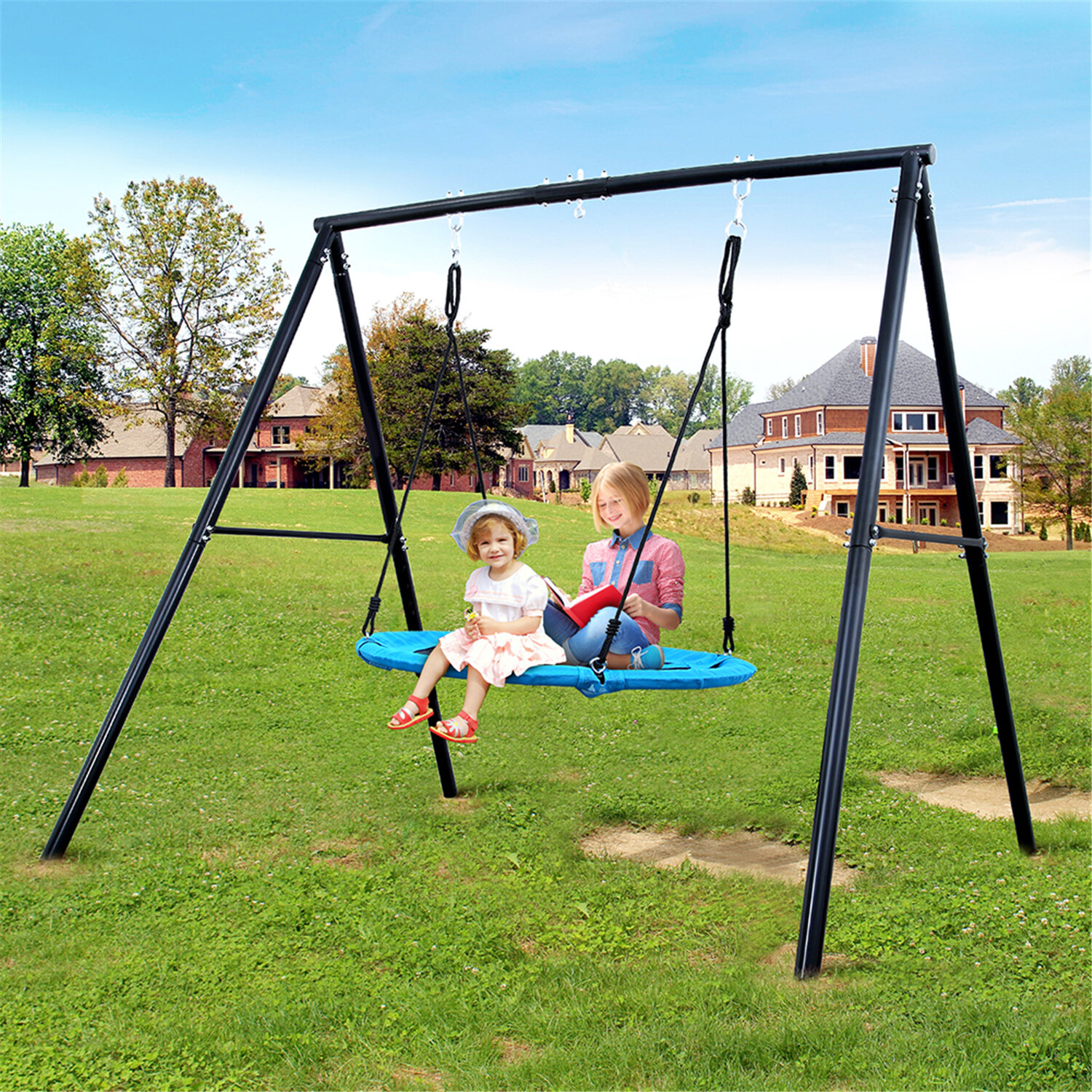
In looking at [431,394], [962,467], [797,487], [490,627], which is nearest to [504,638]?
[490,627]

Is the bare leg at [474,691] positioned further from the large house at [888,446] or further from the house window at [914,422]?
the house window at [914,422]

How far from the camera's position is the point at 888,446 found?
4553cm

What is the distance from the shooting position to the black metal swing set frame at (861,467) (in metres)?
4.26

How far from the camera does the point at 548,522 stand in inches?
1026

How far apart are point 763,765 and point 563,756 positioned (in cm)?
161

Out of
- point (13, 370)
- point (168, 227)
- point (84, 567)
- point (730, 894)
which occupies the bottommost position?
point (730, 894)

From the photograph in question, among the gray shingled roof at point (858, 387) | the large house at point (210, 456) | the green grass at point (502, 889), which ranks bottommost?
the green grass at point (502, 889)

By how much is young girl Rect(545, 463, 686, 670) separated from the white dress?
0.36ft

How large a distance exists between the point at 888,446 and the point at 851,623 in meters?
43.5

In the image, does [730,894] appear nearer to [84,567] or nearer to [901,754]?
[901,754]

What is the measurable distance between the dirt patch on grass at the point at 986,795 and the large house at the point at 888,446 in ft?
116

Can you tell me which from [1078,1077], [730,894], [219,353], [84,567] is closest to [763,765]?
[730,894]

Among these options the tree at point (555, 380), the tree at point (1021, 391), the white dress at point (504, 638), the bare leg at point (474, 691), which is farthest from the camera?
the tree at point (1021, 391)

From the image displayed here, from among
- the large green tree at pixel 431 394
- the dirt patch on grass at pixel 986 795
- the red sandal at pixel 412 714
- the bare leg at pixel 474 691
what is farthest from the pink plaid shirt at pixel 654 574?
the large green tree at pixel 431 394
